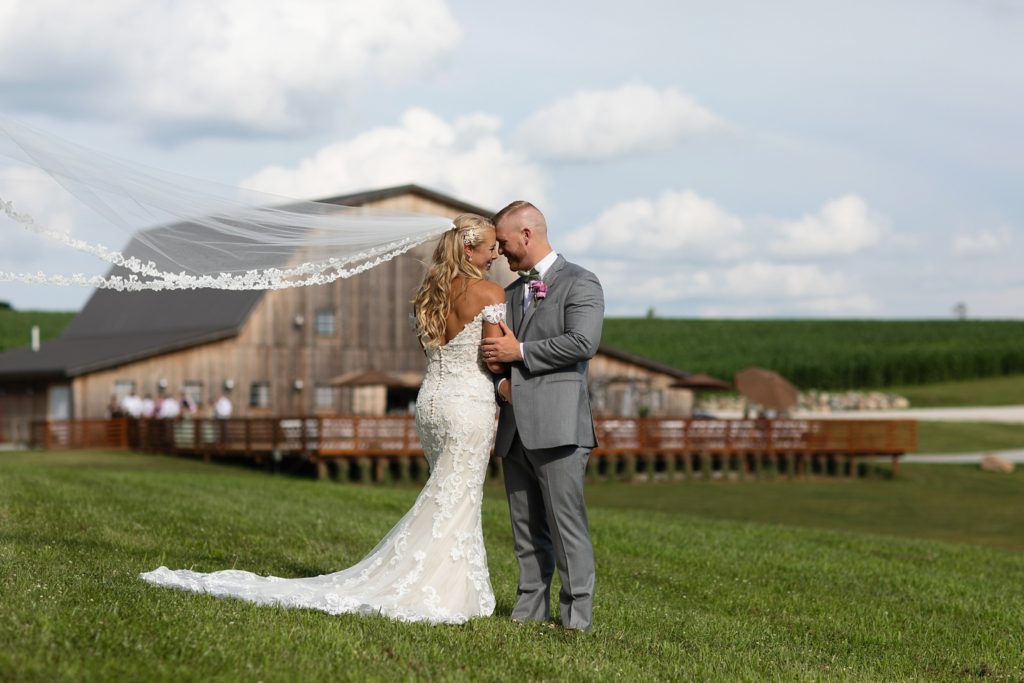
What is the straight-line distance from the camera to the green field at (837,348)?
262 ft

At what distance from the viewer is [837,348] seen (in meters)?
87.7

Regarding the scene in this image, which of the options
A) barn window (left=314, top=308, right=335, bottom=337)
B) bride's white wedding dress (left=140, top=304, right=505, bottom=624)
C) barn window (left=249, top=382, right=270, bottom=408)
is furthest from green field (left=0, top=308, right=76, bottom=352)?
bride's white wedding dress (left=140, top=304, right=505, bottom=624)

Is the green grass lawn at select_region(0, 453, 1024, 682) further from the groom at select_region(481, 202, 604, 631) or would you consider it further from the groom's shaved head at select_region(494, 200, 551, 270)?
the groom's shaved head at select_region(494, 200, 551, 270)

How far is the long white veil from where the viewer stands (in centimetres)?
810

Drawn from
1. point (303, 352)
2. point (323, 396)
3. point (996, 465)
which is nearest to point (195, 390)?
point (303, 352)

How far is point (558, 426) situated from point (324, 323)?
113 ft

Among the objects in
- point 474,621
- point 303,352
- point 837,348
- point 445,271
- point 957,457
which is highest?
point 837,348

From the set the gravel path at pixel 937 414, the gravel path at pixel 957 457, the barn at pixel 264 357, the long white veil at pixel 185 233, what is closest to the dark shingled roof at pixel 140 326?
the barn at pixel 264 357

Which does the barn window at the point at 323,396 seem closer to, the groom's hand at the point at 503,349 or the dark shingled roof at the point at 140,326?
the dark shingled roof at the point at 140,326

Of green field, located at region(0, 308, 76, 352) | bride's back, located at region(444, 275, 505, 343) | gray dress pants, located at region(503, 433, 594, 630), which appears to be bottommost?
gray dress pants, located at region(503, 433, 594, 630)

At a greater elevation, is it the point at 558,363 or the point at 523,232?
the point at 523,232

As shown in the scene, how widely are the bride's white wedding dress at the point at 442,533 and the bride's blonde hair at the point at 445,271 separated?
0.17 meters

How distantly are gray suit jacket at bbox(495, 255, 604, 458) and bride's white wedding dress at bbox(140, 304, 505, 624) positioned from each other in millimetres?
259

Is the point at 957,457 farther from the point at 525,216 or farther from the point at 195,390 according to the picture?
the point at 525,216
